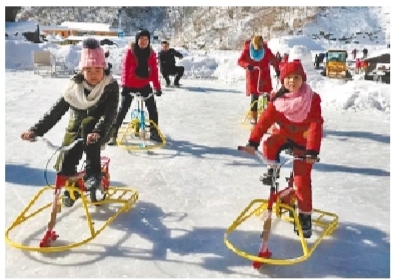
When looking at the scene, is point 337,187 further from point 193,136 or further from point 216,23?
point 216,23

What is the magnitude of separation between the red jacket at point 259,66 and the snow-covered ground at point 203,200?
2.34 ft

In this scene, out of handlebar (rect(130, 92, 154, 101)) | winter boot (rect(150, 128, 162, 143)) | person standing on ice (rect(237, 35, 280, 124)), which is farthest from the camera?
person standing on ice (rect(237, 35, 280, 124))

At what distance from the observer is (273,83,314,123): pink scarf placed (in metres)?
3.84

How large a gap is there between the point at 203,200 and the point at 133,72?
2.48 metres

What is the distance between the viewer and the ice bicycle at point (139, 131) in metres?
7.00

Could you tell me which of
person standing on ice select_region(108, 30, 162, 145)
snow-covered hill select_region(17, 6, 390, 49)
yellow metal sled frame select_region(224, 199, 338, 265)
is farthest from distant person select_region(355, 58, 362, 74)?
yellow metal sled frame select_region(224, 199, 338, 265)

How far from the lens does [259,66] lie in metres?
8.20

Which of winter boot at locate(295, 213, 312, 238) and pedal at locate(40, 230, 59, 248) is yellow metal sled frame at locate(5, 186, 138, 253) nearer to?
pedal at locate(40, 230, 59, 248)

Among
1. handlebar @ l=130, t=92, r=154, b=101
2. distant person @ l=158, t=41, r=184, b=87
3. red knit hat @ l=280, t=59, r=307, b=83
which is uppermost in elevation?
distant person @ l=158, t=41, r=184, b=87

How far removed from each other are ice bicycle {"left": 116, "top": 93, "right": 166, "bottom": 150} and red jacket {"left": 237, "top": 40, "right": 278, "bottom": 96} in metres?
1.70

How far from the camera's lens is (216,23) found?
3406 cm

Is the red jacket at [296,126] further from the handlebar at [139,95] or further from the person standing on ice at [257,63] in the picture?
the person standing on ice at [257,63]

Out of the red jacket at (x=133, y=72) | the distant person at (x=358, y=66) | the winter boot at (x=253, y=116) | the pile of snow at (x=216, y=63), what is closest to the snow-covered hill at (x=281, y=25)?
the distant person at (x=358, y=66)

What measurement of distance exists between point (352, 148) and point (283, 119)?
3831 mm
